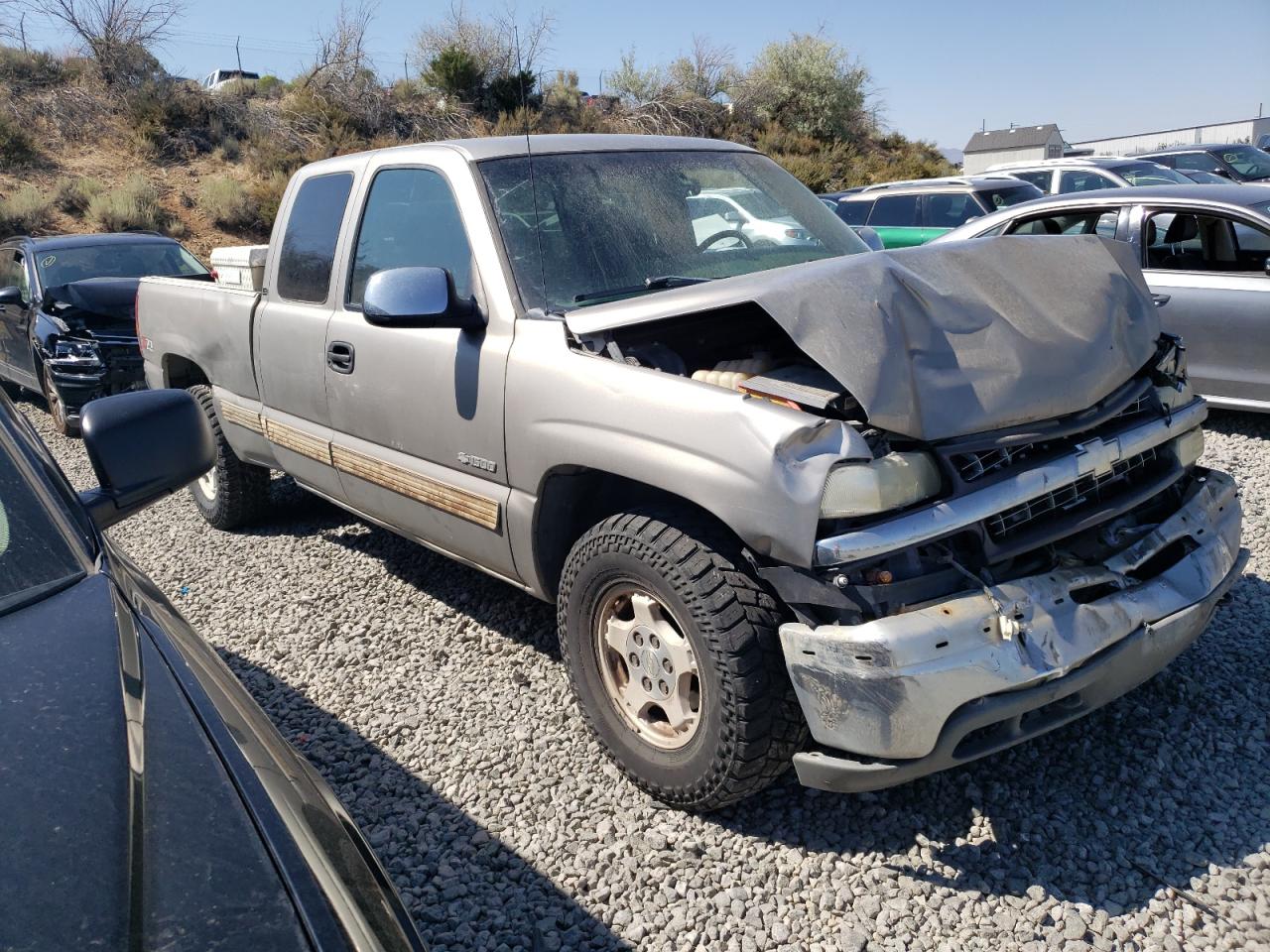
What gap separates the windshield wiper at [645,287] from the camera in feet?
11.5

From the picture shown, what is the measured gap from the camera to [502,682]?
3891 millimetres

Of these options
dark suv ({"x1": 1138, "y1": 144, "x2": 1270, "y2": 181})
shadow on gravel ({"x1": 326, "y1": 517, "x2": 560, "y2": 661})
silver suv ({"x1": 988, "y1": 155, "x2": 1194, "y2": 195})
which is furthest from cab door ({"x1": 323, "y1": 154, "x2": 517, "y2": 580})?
dark suv ({"x1": 1138, "y1": 144, "x2": 1270, "y2": 181})

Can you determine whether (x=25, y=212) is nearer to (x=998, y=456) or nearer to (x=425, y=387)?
(x=425, y=387)

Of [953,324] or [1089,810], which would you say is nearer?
[953,324]

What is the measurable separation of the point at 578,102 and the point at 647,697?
28303mm

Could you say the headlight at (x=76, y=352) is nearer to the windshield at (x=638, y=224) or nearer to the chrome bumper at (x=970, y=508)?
the windshield at (x=638, y=224)

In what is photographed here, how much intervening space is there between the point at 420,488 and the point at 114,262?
7176 millimetres

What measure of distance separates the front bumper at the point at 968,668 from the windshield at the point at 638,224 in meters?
1.57

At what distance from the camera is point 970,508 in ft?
8.27

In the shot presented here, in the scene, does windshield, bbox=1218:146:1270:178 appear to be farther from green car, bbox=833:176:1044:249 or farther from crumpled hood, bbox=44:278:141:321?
crumpled hood, bbox=44:278:141:321

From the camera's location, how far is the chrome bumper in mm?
2430

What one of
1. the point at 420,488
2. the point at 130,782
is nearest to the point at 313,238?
the point at 420,488

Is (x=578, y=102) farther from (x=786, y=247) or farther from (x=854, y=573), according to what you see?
(x=854, y=573)

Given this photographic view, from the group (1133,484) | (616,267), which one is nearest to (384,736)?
(616,267)
